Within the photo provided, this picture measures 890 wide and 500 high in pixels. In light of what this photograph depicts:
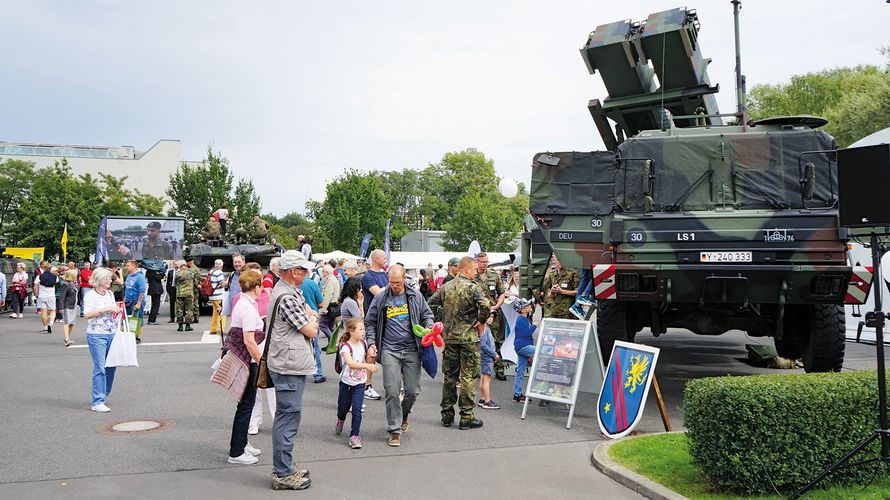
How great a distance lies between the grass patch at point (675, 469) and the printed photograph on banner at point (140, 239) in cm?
2382

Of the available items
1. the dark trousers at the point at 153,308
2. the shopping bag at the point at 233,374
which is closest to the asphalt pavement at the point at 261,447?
the shopping bag at the point at 233,374

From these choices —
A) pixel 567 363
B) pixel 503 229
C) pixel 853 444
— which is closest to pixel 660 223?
pixel 567 363

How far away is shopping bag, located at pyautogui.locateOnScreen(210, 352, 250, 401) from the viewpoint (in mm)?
Answer: 6453

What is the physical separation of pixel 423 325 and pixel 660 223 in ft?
9.96

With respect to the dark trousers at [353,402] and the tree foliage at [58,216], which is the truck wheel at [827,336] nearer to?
the dark trousers at [353,402]

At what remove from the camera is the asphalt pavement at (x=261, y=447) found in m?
5.89

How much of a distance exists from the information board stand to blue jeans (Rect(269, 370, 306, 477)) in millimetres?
3335

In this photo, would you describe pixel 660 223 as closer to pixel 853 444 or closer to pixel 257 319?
pixel 853 444

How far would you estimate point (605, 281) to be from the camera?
856 cm

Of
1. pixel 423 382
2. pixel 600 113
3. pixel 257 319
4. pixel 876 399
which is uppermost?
pixel 600 113

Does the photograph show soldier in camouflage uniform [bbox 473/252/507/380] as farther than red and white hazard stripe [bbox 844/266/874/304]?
Yes

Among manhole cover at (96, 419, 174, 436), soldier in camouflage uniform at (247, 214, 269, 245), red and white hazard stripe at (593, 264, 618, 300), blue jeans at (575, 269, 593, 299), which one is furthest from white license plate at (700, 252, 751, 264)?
soldier in camouflage uniform at (247, 214, 269, 245)

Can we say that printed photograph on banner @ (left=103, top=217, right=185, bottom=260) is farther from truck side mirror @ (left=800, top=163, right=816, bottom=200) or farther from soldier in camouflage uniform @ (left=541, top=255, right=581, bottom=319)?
truck side mirror @ (left=800, top=163, right=816, bottom=200)

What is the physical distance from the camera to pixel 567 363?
863cm
